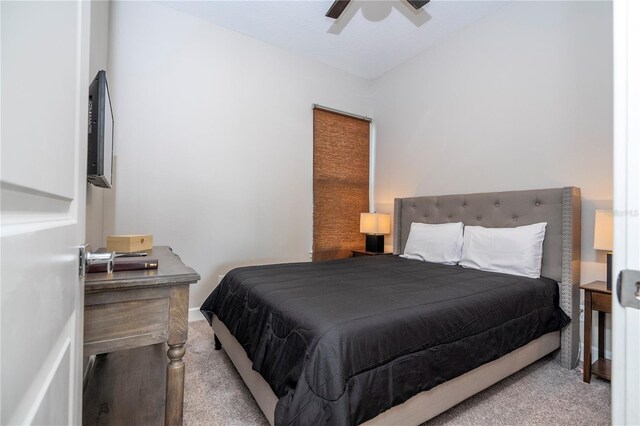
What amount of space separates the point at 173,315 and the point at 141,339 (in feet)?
0.40

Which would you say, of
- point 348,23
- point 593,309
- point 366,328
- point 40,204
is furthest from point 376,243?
point 40,204

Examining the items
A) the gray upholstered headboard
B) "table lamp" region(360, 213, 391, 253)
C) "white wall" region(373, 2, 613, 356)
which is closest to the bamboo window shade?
"table lamp" region(360, 213, 391, 253)

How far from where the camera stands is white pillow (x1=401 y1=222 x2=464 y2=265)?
2.71 metres

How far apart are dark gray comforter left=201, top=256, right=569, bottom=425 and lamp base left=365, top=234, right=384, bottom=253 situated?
1.61m

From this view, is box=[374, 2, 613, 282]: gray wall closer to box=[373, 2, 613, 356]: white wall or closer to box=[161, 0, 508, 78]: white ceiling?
box=[373, 2, 613, 356]: white wall

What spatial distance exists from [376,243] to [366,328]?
2.67 m

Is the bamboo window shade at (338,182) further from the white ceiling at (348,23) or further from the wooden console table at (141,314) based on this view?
the wooden console table at (141,314)

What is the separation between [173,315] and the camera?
3.54ft

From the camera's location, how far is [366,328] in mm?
1187

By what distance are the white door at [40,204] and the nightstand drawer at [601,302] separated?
267 cm

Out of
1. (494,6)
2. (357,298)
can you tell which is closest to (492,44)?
(494,6)

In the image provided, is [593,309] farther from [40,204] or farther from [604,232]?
[40,204]

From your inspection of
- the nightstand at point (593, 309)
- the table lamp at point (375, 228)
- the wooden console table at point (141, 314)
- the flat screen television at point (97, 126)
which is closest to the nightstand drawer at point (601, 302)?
the nightstand at point (593, 309)

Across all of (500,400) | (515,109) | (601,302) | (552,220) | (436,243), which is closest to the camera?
(500,400)
